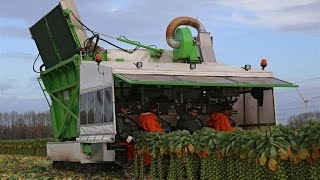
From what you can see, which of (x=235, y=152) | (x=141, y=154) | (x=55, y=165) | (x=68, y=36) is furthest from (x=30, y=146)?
(x=235, y=152)

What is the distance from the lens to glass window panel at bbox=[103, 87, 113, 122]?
35.9ft

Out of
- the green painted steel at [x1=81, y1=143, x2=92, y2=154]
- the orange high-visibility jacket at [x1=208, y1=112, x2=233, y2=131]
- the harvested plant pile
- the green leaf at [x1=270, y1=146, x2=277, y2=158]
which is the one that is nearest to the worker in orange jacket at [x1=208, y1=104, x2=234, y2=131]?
the orange high-visibility jacket at [x1=208, y1=112, x2=233, y2=131]

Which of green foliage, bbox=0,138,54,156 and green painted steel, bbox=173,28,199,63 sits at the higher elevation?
green painted steel, bbox=173,28,199,63

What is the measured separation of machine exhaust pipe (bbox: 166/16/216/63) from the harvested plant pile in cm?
370

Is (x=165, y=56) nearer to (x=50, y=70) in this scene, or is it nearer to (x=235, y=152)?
(x=50, y=70)

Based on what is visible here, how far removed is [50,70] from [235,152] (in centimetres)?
837

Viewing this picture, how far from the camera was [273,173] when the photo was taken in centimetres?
696

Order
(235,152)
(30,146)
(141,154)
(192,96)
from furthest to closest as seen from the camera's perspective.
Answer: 1. (30,146)
2. (192,96)
3. (141,154)
4. (235,152)

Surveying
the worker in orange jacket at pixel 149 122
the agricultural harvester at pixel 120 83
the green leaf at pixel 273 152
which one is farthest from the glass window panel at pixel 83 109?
the green leaf at pixel 273 152

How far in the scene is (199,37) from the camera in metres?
14.1

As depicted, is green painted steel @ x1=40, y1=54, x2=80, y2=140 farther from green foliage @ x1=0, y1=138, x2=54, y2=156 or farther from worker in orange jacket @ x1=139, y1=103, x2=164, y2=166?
green foliage @ x1=0, y1=138, x2=54, y2=156

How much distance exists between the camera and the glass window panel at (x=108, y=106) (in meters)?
10.9

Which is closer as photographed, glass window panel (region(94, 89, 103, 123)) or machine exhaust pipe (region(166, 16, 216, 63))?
glass window panel (region(94, 89, 103, 123))

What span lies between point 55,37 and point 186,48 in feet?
12.2
